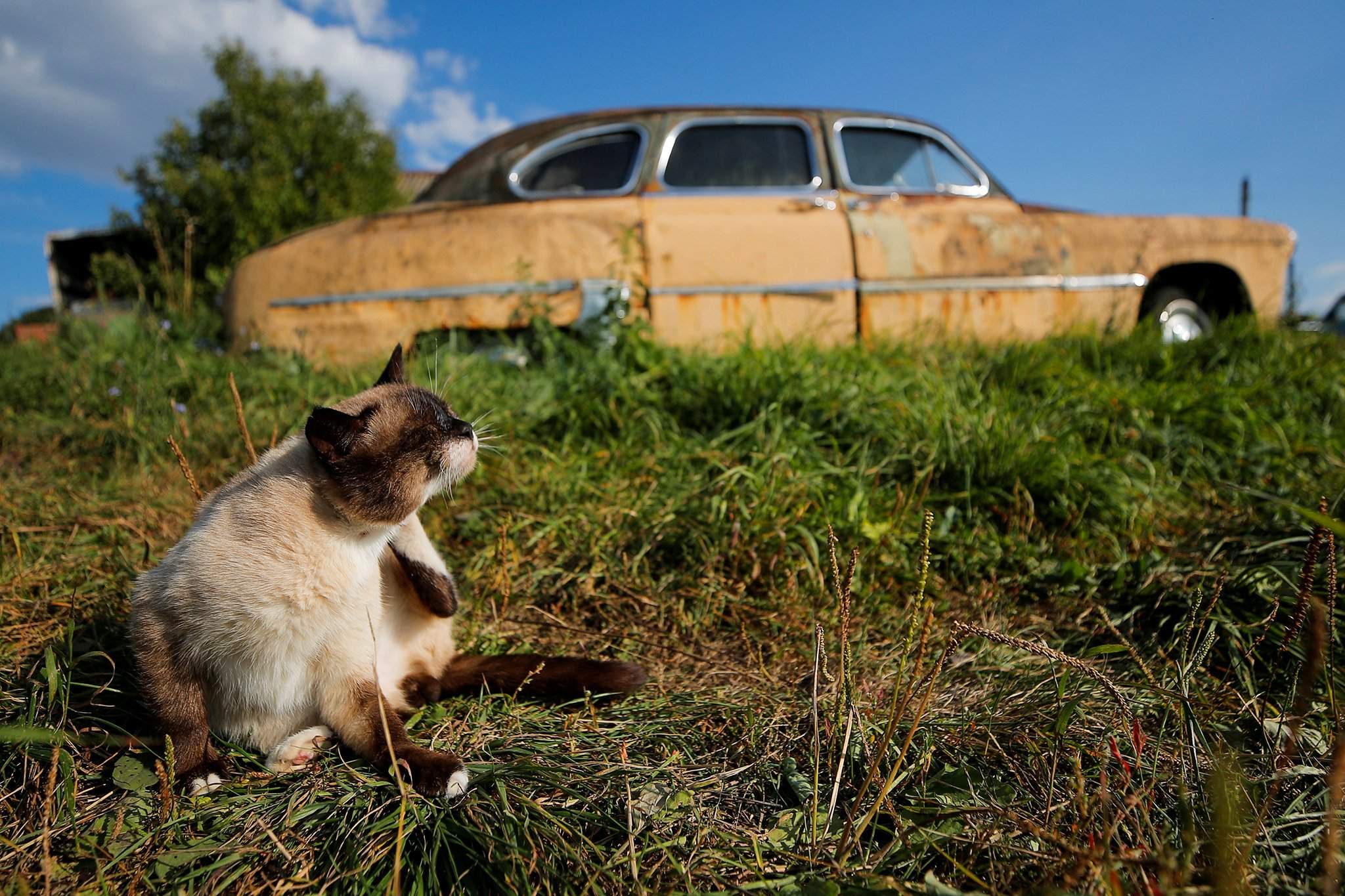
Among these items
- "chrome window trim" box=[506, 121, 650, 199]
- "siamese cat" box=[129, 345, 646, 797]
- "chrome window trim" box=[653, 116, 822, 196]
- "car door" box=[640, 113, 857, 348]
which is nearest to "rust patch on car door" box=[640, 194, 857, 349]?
"car door" box=[640, 113, 857, 348]

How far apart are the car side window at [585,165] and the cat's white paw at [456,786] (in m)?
4.03

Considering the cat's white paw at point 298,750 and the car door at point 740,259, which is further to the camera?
the car door at point 740,259

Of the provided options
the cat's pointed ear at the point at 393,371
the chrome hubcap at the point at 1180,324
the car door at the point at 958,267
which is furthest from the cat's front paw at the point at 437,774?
the chrome hubcap at the point at 1180,324

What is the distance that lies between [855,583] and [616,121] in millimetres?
3821

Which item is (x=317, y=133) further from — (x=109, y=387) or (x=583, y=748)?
(x=583, y=748)

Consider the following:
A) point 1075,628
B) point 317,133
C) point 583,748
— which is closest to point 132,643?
point 583,748

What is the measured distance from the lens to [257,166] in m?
17.8

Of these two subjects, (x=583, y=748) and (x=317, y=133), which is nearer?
(x=583, y=748)

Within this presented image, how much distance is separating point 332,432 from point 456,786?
0.84m

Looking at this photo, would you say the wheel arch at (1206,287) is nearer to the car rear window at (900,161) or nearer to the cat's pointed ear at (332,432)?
the car rear window at (900,161)

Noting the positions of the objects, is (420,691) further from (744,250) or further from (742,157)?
(742,157)

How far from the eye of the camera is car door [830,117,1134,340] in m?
4.67

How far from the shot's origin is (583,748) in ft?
5.65

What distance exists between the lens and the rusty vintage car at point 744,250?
14.2ft
